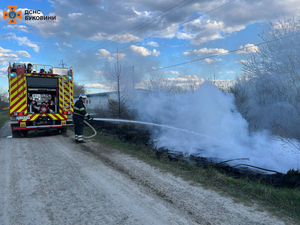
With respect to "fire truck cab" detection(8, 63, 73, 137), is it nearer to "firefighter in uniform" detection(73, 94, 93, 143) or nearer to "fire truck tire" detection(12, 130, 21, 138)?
"fire truck tire" detection(12, 130, 21, 138)

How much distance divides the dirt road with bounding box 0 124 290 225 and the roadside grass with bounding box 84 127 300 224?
0.74ft

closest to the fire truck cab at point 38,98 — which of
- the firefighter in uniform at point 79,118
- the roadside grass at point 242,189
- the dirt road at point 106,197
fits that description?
the firefighter in uniform at point 79,118

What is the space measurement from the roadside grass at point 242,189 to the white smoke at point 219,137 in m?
1.47

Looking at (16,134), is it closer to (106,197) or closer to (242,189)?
(106,197)

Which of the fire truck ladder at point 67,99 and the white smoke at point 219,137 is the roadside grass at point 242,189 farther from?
the fire truck ladder at point 67,99

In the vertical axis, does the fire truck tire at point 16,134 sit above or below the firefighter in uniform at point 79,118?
below

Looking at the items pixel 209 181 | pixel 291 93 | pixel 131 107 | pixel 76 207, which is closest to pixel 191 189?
pixel 209 181

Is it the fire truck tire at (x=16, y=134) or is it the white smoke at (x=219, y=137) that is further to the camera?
the fire truck tire at (x=16, y=134)

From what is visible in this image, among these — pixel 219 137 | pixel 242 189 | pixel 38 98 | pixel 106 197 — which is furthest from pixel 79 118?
pixel 242 189

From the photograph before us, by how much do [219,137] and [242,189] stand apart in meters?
3.64

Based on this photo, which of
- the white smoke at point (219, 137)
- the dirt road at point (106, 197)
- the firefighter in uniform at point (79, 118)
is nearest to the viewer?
the dirt road at point (106, 197)

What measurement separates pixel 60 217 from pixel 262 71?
13.7m

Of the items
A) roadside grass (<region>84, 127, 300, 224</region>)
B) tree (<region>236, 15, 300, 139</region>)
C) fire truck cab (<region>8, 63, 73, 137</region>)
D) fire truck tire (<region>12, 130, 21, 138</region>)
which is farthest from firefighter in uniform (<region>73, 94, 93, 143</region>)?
tree (<region>236, 15, 300, 139</region>)

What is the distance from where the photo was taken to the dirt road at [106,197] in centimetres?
282
